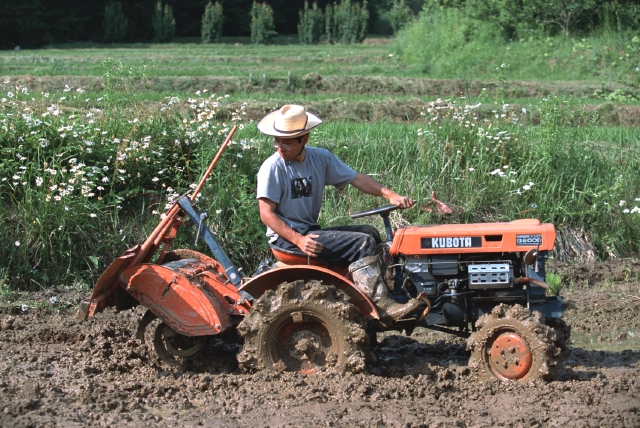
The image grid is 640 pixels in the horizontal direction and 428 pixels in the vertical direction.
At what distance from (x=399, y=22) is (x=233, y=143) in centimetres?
4185

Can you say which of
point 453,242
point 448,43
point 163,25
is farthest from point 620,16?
point 163,25

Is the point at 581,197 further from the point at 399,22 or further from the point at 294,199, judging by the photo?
the point at 399,22

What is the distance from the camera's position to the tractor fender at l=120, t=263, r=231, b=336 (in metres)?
5.27

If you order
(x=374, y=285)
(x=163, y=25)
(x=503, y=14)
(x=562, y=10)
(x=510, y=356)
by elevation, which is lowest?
(x=510, y=356)

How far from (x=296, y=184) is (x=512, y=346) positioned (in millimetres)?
1684

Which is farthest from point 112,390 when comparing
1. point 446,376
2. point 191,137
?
point 191,137

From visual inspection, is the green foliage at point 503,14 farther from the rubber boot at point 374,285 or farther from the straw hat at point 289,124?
the rubber boot at point 374,285

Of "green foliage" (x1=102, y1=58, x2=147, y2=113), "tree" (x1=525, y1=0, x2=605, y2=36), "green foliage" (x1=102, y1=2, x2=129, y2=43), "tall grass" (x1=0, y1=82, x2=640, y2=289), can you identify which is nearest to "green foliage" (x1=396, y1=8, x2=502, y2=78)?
"tree" (x1=525, y1=0, x2=605, y2=36)

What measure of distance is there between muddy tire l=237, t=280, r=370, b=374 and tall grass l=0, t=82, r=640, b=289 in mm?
2719

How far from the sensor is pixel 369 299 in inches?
203

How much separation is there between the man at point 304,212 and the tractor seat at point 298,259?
0.10ft

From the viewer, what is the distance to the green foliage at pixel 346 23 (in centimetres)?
4550

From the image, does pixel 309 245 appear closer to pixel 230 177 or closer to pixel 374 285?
pixel 374 285

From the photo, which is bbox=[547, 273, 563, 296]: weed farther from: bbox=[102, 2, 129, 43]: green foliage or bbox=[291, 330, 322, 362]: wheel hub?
bbox=[102, 2, 129, 43]: green foliage
